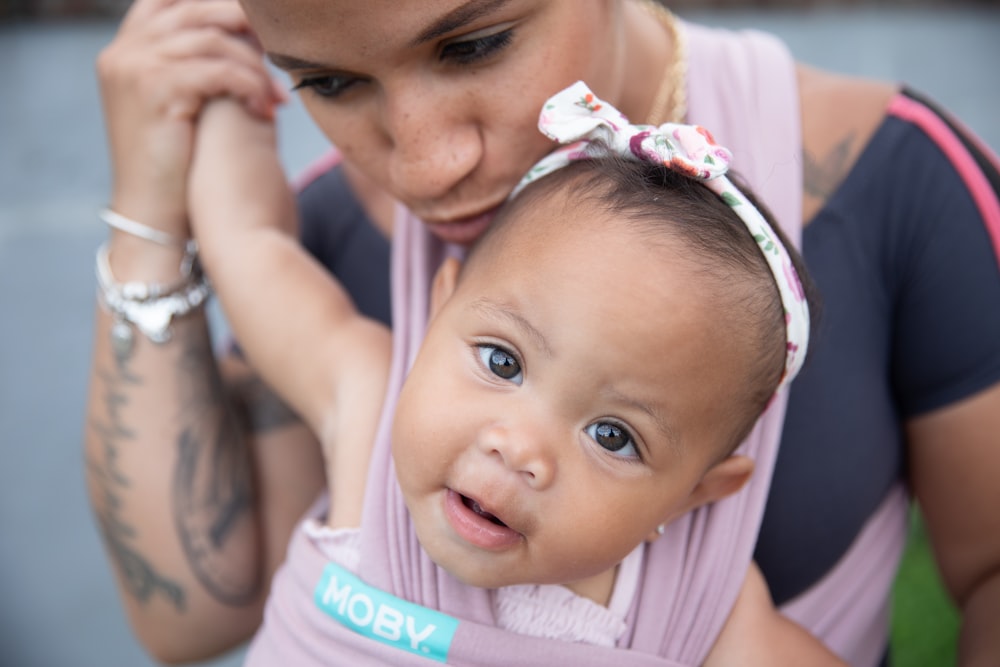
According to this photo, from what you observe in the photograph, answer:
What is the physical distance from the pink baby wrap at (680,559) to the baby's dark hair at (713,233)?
0.12 m

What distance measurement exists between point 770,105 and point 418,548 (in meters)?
0.64

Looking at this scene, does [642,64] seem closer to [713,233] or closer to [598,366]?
[713,233]

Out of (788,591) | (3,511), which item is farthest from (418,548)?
(3,511)

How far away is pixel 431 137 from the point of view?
0.93 meters

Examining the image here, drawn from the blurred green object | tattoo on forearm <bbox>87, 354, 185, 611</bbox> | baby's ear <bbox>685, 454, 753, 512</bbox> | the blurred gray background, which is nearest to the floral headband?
baby's ear <bbox>685, 454, 753, 512</bbox>

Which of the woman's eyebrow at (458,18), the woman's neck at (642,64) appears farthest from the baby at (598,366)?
the woman's neck at (642,64)

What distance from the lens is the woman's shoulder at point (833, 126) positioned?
43.6 inches

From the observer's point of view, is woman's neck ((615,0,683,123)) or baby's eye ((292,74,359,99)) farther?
woman's neck ((615,0,683,123))

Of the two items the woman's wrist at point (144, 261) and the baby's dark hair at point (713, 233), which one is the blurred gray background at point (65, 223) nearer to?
the woman's wrist at point (144, 261)

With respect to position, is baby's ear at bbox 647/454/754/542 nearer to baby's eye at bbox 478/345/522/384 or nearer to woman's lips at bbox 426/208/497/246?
baby's eye at bbox 478/345/522/384

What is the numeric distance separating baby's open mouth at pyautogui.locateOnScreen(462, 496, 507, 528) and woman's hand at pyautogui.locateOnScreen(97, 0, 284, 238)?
2.04ft

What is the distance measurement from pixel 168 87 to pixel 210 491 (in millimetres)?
521

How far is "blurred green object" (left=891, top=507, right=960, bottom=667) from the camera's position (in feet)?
5.49

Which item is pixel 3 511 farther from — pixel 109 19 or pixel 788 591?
pixel 109 19
